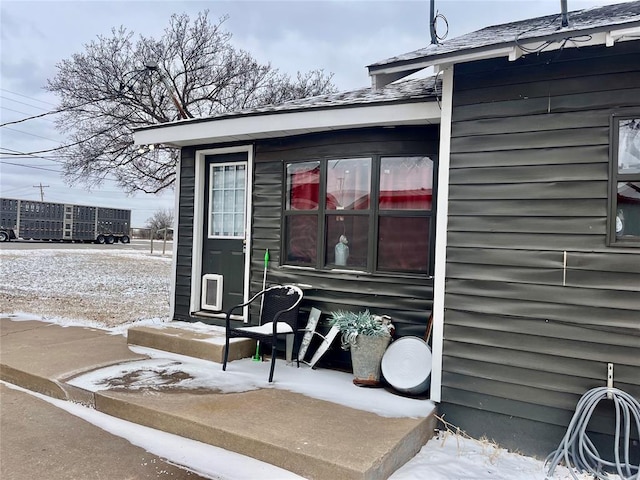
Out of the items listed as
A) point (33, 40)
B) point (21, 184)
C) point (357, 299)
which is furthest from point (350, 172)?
point (21, 184)

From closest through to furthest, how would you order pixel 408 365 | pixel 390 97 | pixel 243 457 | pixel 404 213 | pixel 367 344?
pixel 243 457 → pixel 408 365 → pixel 367 344 → pixel 390 97 → pixel 404 213

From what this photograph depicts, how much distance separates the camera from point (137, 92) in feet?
38.7

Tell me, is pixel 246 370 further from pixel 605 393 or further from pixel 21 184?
pixel 21 184

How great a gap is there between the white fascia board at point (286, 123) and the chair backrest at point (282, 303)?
155cm

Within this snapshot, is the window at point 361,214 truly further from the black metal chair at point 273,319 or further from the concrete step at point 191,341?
the concrete step at point 191,341

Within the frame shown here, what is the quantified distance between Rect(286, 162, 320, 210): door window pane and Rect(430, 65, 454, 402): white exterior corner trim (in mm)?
1487

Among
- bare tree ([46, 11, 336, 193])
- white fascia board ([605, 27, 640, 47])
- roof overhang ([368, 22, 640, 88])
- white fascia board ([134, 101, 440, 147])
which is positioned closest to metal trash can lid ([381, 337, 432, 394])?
white fascia board ([134, 101, 440, 147])

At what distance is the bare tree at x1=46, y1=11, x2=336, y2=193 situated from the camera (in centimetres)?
1173

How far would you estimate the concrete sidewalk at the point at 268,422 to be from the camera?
226cm

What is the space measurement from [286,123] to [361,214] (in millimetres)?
1128

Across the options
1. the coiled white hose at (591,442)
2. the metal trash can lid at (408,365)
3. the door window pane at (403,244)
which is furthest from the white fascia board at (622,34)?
the metal trash can lid at (408,365)

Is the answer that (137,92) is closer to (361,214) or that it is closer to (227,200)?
(227,200)

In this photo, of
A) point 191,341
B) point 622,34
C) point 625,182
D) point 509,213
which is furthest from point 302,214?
point 622,34

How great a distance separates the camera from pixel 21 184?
60.1 meters
